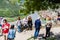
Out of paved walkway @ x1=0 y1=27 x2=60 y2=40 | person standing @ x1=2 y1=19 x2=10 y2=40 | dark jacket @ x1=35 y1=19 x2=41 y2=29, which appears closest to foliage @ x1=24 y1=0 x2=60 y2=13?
dark jacket @ x1=35 y1=19 x2=41 y2=29

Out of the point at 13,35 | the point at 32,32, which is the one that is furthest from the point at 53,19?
the point at 13,35

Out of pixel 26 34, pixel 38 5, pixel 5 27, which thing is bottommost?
pixel 26 34

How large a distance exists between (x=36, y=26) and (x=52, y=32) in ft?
1.40

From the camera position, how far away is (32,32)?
5.90 meters

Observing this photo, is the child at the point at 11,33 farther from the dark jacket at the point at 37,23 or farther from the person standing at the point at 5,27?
the dark jacket at the point at 37,23

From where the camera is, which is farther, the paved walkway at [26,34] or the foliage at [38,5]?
the paved walkway at [26,34]

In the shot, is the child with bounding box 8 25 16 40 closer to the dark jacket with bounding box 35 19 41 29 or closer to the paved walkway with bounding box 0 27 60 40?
the paved walkway with bounding box 0 27 60 40

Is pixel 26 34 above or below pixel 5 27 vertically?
below

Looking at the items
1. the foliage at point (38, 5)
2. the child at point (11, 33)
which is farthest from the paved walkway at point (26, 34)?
the foliage at point (38, 5)

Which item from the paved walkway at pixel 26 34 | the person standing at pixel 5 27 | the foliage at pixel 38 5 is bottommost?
the paved walkway at pixel 26 34

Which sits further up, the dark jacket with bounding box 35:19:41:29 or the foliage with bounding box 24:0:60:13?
the foliage with bounding box 24:0:60:13

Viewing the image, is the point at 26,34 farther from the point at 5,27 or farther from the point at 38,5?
the point at 38,5

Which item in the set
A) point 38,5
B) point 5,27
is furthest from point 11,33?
point 38,5

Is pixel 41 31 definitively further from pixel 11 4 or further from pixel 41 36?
pixel 11 4
